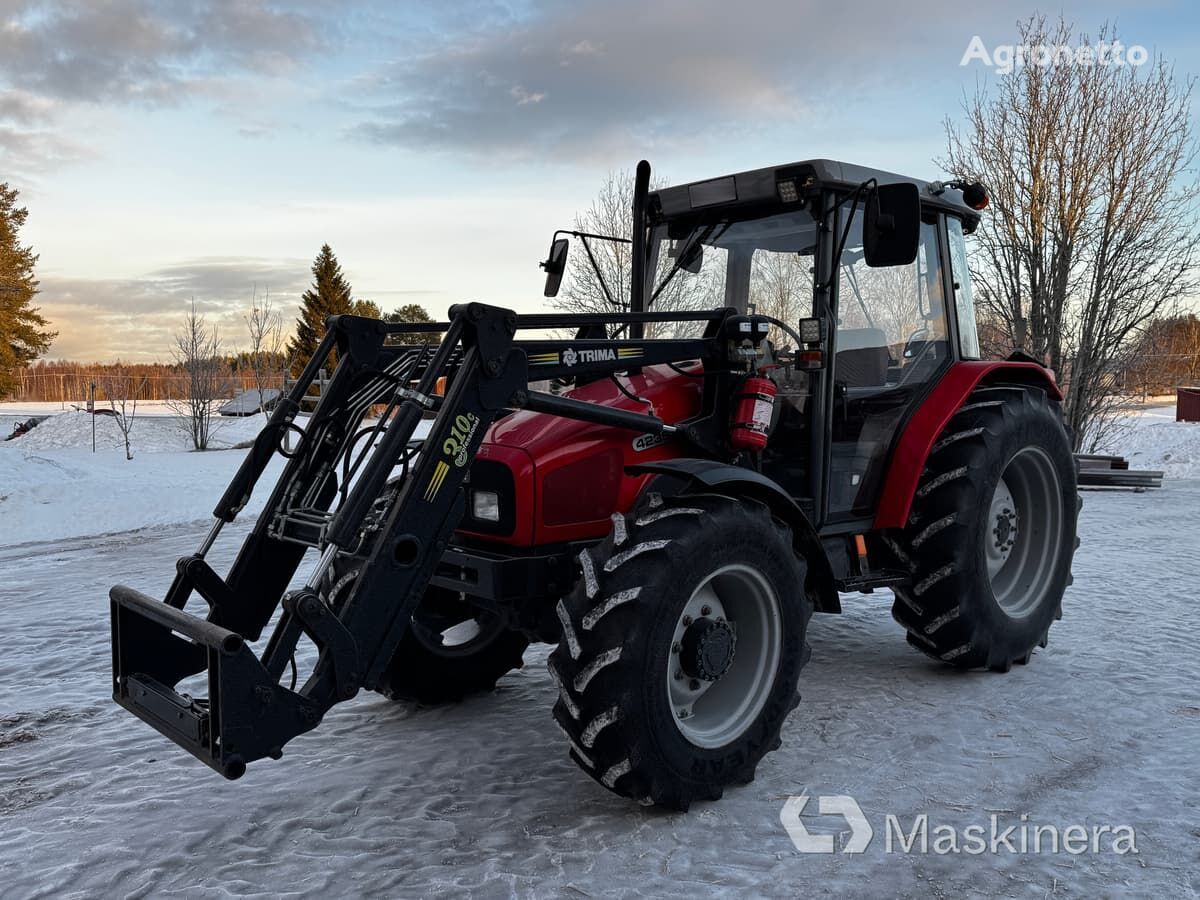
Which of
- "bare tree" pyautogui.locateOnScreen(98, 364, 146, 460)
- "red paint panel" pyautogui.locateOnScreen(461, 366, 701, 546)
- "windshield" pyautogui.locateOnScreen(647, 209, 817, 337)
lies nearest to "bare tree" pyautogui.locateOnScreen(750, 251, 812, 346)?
"windshield" pyautogui.locateOnScreen(647, 209, 817, 337)

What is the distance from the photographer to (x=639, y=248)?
522 cm

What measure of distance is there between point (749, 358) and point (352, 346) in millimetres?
1730

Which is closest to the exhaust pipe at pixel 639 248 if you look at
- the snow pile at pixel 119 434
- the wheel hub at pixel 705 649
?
the wheel hub at pixel 705 649

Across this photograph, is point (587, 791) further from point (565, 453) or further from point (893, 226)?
point (893, 226)

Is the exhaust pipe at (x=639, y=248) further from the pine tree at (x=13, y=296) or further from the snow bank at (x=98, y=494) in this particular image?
the pine tree at (x=13, y=296)

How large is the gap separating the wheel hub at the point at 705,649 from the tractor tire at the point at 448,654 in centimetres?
118

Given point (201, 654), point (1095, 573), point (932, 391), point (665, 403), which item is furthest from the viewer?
point (1095, 573)

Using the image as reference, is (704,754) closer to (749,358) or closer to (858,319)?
(749,358)

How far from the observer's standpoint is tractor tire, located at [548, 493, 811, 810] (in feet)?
Answer: 10.8

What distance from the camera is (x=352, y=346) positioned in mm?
4035

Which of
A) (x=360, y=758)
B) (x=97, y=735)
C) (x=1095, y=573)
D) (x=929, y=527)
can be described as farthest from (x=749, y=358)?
(x=1095, y=573)

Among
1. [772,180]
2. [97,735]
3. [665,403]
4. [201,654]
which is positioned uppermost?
[772,180]

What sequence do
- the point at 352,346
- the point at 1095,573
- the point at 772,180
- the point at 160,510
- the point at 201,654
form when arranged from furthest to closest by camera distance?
1. the point at 160,510
2. the point at 1095,573
3. the point at 772,180
4. the point at 352,346
5. the point at 201,654

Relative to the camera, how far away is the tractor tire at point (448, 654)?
4.52 meters
